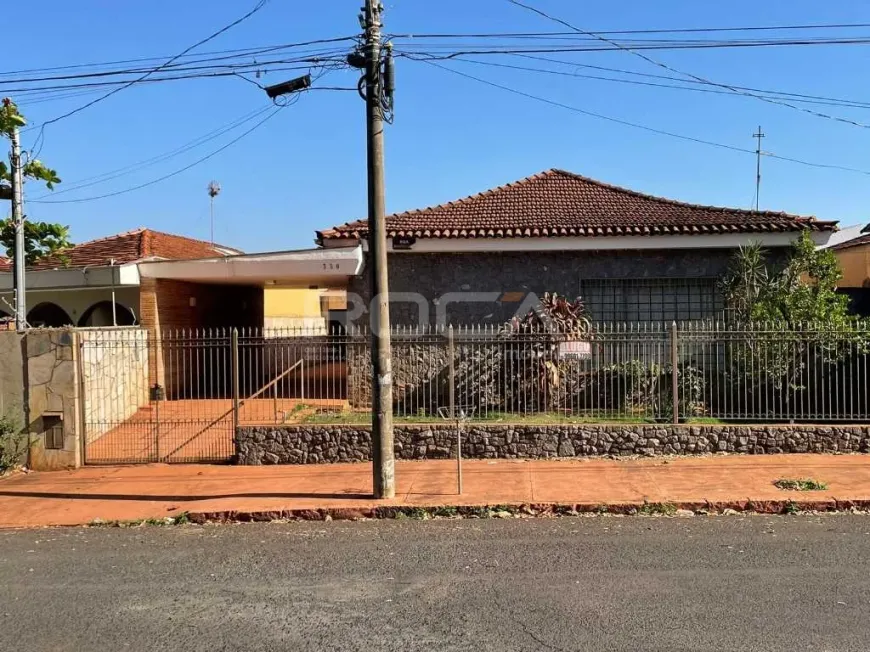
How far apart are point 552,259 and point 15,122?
8.52 meters

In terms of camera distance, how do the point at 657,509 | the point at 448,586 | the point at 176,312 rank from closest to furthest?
the point at 448,586, the point at 657,509, the point at 176,312

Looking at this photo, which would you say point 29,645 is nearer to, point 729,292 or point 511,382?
point 511,382

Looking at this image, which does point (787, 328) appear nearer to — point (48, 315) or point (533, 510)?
point (533, 510)

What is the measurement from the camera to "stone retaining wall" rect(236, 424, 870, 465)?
945cm

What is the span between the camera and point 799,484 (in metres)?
7.81

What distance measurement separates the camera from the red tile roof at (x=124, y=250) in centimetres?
1593

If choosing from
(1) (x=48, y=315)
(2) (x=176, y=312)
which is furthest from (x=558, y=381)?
(1) (x=48, y=315)

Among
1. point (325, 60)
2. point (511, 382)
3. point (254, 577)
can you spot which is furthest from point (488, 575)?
point (325, 60)

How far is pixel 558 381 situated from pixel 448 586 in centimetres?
591

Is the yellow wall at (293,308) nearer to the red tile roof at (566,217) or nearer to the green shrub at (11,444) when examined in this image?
the red tile roof at (566,217)

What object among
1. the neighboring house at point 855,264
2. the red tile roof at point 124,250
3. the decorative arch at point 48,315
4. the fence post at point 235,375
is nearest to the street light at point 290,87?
the fence post at point 235,375

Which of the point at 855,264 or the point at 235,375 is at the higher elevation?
the point at 855,264

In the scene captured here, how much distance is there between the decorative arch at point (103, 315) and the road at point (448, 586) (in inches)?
385

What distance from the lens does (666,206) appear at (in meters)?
13.6
